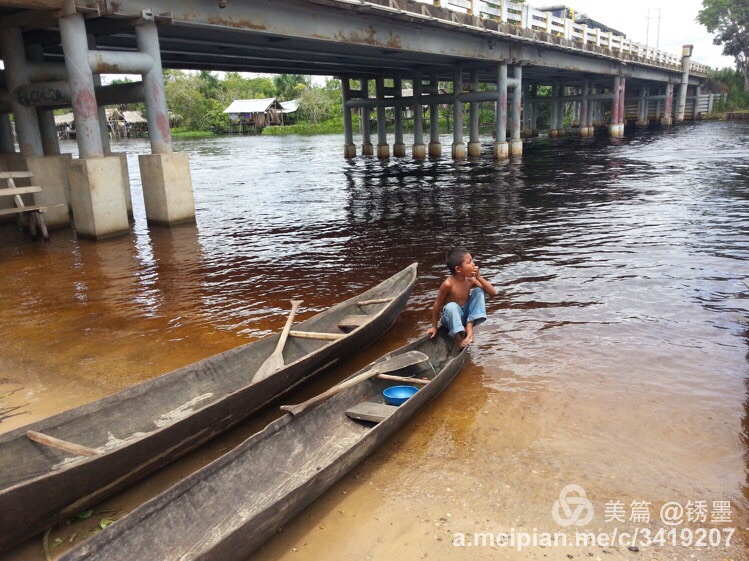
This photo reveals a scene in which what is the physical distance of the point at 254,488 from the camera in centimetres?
386

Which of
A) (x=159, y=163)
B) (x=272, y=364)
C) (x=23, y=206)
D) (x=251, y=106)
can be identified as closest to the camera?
(x=272, y=364)

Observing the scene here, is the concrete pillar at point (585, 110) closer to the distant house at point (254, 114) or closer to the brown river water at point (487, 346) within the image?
the brown river water at point (487, 346)

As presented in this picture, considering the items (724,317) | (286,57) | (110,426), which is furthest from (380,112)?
(110,426)

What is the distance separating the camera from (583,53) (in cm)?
3478

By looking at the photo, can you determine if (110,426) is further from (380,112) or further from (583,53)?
(583,53)

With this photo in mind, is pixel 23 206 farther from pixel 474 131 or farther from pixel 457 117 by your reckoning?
pixel 474 131

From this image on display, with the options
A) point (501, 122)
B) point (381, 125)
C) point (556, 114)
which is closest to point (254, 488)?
point (501, 122)

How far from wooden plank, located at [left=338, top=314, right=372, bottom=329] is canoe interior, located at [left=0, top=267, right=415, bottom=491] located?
0.50 meters

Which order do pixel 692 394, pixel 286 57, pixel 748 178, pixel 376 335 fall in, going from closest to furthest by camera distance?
pixel 692 394
pixel 376 335
pixel 748 178
pixel 286 57

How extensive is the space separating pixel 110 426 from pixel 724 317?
737 centimetres

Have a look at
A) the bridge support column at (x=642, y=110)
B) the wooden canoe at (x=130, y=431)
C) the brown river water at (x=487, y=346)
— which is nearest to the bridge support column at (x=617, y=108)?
the bridge support column at (x=642, y=110)

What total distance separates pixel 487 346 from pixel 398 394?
2.06 m

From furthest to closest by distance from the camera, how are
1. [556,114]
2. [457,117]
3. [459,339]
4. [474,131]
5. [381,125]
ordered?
[556,114]
[381,125]
[474,131]
[457,117]
[459,339]

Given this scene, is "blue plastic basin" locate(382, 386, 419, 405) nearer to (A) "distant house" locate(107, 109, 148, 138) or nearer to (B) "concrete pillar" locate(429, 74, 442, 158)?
(B) "concrete pillar" locate(429, 74, 442, 158)
